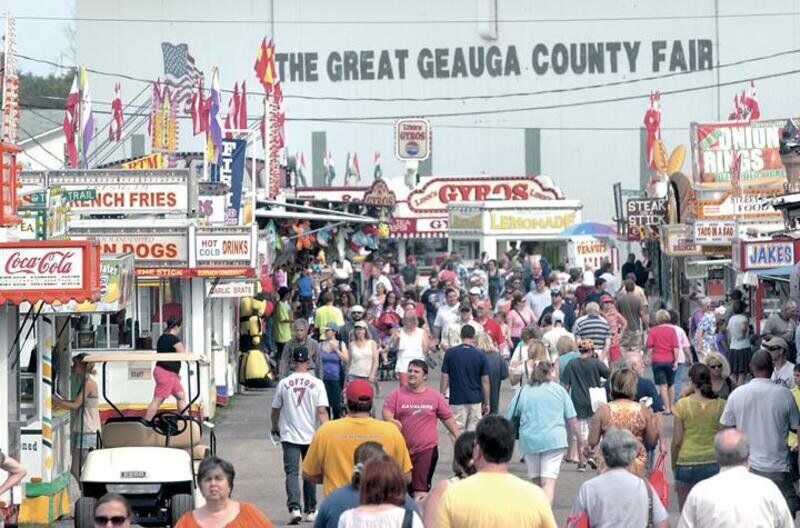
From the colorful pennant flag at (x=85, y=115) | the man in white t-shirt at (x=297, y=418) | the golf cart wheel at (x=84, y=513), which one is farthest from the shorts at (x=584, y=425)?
the colorful pennant flag at (x=85, y=115)

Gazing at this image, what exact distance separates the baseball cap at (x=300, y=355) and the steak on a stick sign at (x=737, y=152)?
57.3 feet

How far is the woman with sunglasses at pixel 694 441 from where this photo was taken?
1189cm

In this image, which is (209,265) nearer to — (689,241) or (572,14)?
(689,241)

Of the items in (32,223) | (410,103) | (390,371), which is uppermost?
(410,103)

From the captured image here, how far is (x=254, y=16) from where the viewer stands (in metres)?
69.9

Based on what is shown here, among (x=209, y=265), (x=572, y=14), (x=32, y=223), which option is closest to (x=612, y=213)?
(x=572, y=14)

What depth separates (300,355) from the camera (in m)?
14.4

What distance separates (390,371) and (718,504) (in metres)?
20.2

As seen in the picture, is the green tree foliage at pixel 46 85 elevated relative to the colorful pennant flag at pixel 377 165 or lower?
elevated

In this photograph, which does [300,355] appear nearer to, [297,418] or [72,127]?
[297,418]

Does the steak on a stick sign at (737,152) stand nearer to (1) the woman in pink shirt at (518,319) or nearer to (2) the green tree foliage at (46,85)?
(1) the woman in pink shirt at (518,319)

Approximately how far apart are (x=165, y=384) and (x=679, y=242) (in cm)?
1753

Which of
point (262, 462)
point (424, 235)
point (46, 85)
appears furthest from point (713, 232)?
point (46, 85)

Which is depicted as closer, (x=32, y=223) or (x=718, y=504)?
(x=718, y=504)
